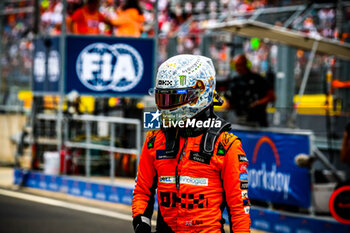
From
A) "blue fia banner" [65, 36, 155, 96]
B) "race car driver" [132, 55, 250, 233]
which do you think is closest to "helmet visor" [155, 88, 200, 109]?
"race car driver" [132, 55, 250, 233]

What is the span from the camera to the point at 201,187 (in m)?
3.44

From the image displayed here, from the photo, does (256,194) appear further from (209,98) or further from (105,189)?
(209,98)

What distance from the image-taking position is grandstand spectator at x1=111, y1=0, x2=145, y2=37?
1244cm

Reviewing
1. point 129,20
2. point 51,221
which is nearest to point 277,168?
point 51,221

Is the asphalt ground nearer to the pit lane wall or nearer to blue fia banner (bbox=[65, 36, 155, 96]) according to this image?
the pit lane wall

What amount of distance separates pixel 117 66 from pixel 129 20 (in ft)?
4.17

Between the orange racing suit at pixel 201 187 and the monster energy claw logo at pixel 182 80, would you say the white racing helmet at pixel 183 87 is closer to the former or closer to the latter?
the monster energy claw logo at pixel 182 80

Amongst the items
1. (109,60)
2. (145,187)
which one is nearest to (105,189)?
(109,60)

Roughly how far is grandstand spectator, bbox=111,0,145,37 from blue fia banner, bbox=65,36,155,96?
78cm

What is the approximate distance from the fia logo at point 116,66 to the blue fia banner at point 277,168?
10.2 ft

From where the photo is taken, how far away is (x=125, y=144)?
11953mm

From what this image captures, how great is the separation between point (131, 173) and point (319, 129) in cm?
342

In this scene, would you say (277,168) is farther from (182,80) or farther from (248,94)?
(182,80)

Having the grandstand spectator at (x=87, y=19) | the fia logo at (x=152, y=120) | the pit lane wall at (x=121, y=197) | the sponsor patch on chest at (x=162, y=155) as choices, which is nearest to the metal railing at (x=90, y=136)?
the pit lane wall at (x=121, y=197)
